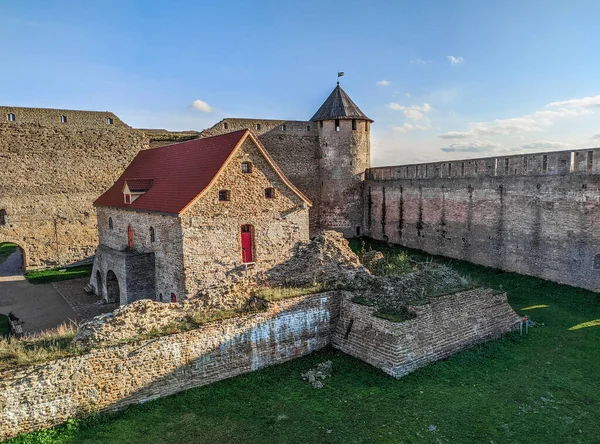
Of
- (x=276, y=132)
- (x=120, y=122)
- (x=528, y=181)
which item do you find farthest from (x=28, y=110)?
(x=528, y=181)

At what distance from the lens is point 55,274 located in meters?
21.5

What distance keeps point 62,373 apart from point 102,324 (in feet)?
4.11

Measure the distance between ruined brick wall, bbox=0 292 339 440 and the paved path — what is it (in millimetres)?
6628

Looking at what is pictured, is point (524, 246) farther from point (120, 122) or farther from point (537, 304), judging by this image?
point (120, 122)

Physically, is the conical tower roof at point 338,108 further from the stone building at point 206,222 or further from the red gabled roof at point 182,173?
the stone building at point 206,222

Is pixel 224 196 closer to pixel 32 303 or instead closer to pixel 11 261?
pixel 32 303

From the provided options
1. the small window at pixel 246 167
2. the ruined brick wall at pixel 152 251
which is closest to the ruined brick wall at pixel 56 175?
the ruined brick wall at pixel 152 251

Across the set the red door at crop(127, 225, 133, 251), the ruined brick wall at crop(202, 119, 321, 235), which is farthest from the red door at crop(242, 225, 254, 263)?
the ruined brick wall at crop(202, 119, 321, 235)

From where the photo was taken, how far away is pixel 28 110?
2202 cm

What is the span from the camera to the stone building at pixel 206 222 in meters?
14.0

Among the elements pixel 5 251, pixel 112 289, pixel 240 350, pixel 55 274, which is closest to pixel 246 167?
pixel 240 350

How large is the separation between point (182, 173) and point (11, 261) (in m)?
16.9

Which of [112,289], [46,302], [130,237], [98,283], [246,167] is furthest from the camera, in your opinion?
[98,283]

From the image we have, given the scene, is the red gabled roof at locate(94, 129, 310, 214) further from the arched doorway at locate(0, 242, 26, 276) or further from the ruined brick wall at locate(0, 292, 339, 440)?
the arched doorway at locate(0, 242, 26, 276)
